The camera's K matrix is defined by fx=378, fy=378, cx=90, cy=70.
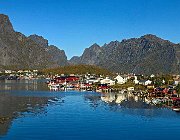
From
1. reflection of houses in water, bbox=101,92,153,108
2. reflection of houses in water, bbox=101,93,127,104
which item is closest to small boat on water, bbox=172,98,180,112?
reflection of houses in water, bbox=101,92,153,108

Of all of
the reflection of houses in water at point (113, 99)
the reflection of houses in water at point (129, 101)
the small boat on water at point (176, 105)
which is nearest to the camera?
the small boat on water at point (176, 105)

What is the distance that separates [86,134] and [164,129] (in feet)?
60.0

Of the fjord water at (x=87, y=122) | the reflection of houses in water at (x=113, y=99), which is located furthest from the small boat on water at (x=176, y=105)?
the reflection of houses in water at (x=113, y=99)

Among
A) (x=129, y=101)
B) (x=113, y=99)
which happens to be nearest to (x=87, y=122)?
(x=129, y=101)

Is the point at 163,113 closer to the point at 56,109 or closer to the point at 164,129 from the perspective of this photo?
the point at 164,129

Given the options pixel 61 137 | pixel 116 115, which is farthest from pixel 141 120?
pixel 61 137

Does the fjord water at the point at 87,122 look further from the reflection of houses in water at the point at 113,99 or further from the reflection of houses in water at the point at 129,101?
the reflection of houses in water at the point at 113,99

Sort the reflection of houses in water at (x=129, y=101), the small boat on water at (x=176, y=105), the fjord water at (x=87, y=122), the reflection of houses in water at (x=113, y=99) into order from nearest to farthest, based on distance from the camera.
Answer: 1. the fjord water at (x=87, y=122)
2. the small boat on water at (x=176, y=105)
3. the reflection of houses in water at (x=129, y=101)
4. the reflection of houses in water at (x=113, y=99)

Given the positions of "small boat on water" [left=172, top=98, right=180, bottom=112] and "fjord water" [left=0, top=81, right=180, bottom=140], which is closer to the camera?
"fjord water" [left=0, top=81, right=180, bottom=140]

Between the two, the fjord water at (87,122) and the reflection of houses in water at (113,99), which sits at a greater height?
the reflection of houses in water at (113,99)

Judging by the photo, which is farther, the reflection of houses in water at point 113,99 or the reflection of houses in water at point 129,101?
the reflection of houses in water at point 113,99

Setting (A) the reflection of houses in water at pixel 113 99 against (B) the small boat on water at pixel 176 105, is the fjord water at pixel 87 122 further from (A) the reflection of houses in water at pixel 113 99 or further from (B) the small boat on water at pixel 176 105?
(A) the reflection of houses in water at pixel 113 99

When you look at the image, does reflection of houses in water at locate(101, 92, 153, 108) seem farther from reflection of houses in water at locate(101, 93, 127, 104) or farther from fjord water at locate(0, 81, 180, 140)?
fjord water at locate(0, 81, 180, 140)

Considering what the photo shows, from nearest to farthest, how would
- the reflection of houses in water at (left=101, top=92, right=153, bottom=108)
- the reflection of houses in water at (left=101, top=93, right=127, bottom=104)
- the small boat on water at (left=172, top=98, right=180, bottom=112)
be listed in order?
the small boat on water at (left=172, top=98, right=180, bottom=112)
the reflection of houses in water at (left=101, top=92, right=153, bottom=108)
the reflection of houses in water at (left=101, top=93, right=127, bottom=104)
